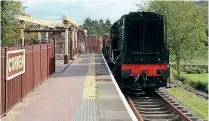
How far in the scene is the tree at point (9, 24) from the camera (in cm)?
3256

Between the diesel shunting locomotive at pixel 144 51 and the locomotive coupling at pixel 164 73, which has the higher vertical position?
the diesel shunting locomotive at pixel 144 51

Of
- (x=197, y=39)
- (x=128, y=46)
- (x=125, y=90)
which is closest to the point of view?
(x=128, y=46)

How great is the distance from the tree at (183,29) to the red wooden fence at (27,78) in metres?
29.9

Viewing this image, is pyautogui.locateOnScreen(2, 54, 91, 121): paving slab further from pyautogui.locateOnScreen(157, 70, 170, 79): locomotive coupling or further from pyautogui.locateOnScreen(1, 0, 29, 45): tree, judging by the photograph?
pyautogui.locateOnScreen(1, 0, 29, 45): tree

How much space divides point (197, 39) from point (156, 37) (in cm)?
3147

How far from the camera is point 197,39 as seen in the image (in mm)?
48281

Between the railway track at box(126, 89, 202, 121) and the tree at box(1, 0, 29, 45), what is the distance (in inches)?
633

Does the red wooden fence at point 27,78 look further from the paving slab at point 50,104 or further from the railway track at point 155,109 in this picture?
the railway track at point 155,109

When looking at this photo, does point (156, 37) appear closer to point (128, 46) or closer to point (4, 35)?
point (128, 46)

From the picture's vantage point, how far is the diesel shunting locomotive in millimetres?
17609

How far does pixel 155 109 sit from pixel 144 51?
3510mm

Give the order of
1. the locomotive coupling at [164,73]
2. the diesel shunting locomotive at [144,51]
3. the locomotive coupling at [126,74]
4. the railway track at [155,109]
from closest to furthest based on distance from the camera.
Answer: the railway track at [155,109]
the locomotive coupling at [126,74]
the locomotive coupling at [164,73]
the diesel shunting locomotive at [144,51]

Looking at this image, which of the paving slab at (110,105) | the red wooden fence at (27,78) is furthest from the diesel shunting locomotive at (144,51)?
the red wooden fence at (27,78)

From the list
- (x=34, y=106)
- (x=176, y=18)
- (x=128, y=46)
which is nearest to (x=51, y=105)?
(x=34, y=106)
